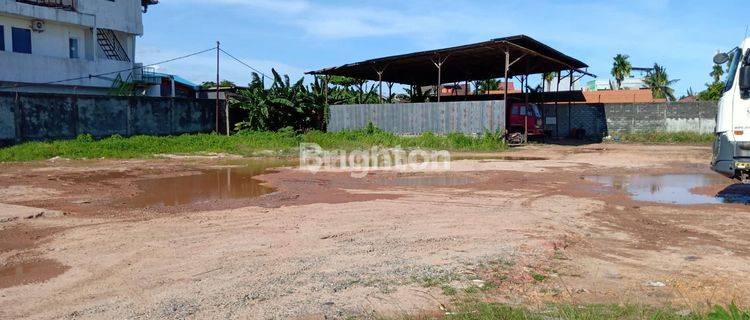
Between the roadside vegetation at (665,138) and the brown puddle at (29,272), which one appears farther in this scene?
the roadside vegetation at (665,138)

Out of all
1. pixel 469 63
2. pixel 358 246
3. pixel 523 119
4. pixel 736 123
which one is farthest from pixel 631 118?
pixel 358 246

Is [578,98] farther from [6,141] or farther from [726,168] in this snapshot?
[6,141]

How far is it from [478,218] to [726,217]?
3763mm

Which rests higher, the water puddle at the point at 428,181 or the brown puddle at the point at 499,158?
the brown puddle at the point at 499,158

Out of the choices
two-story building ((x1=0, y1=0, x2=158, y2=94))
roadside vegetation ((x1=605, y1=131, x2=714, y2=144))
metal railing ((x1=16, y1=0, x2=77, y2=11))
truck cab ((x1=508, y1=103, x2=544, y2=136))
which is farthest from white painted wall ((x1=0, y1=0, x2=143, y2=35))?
roadside vegetation ((x1=605, y1=131, x2=714, y2=144))

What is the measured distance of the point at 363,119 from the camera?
29516mm

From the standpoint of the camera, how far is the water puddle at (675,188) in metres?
10.3

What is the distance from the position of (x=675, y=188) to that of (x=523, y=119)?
13.9 meters

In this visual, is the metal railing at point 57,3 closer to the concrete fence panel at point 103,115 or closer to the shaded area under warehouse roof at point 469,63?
the concrete fence panel at point 103,115

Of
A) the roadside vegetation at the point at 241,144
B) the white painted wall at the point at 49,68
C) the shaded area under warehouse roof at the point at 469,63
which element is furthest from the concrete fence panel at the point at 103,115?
the shaded area under warehouse roof at the point at 469,63

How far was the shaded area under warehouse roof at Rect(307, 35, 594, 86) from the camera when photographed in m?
24.2

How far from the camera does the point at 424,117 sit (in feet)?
88.4

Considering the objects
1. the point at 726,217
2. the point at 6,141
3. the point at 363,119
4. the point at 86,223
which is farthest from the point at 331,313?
the point at 363,119

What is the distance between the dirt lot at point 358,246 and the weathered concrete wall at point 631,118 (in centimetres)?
1853
